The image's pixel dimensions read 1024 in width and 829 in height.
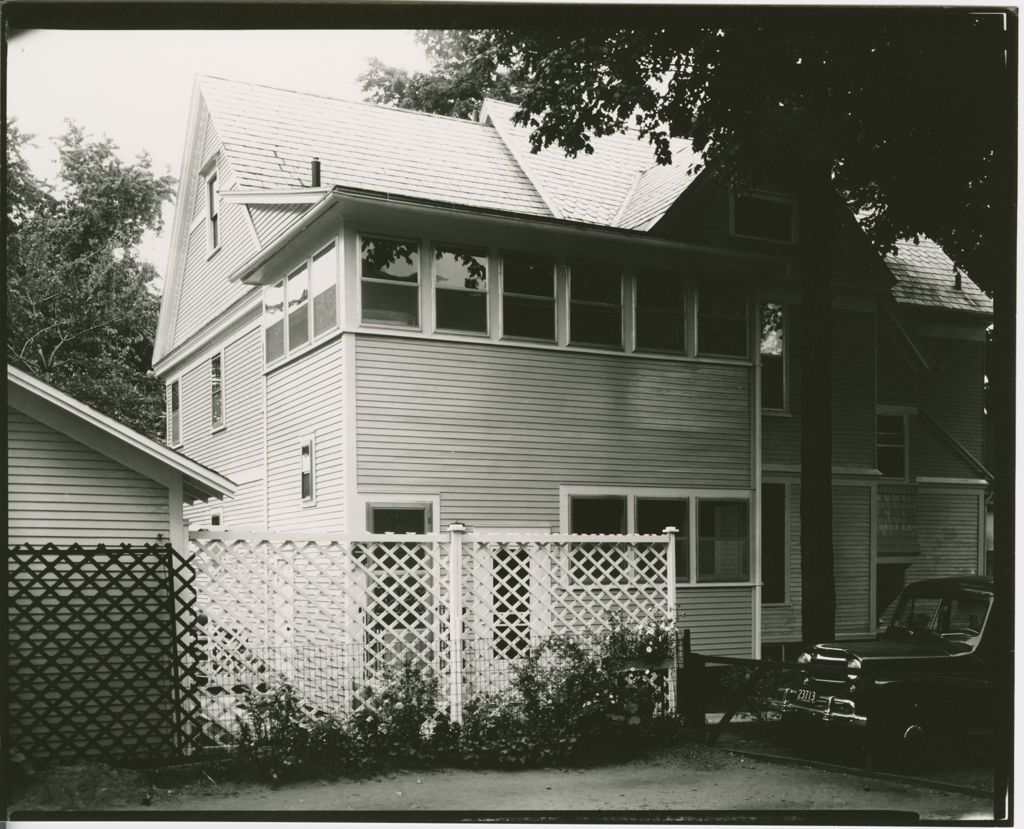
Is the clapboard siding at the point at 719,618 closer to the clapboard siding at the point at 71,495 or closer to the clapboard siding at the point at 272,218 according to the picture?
the clapboard siding at the point at 272,218

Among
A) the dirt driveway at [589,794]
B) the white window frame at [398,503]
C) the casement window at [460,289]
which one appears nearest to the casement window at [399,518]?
the white window frame at [398,503]

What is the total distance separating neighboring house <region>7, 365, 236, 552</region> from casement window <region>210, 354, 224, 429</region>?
506 centimetres

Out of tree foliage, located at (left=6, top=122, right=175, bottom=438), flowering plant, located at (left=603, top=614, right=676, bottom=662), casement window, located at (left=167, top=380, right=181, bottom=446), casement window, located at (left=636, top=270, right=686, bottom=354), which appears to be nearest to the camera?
tree foliage, located at (left=6, top=122, right=175, bottom=438)

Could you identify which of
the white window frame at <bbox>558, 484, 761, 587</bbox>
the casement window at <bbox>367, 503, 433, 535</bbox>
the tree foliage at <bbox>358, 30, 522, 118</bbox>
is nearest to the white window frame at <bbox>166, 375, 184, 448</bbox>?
the casement window at <bbox>367, 503, 433, 535</bbox>

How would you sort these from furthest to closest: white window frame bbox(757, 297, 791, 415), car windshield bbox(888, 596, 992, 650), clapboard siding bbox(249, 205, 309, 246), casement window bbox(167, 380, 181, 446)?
white window frame bbox(757, 297, 791, 415) < clapboard siding bbox(249, 205, 309, 246) < casement window bbox(167, 380, 181, 446) < car windshield bbox(888, 596, 992, 650)

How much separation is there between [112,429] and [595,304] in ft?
21.1

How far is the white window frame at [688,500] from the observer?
40.5ft

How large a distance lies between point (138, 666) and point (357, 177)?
20.6 ft

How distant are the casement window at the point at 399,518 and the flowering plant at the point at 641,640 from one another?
2.67 metres

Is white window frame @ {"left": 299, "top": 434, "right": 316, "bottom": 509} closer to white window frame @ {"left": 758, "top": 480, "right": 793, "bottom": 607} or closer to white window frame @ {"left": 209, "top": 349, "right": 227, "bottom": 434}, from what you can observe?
white window frame @ {"left": 209, "top": 349, "right": 227, "bottom": 434}

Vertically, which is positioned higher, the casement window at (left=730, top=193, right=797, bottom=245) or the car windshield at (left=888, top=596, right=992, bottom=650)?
the casement window at (left=730, top=193, right=797, bottom=245)

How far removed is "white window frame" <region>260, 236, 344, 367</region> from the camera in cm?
1183

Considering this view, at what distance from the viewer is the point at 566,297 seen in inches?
509

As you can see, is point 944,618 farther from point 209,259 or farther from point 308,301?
point 209,259
